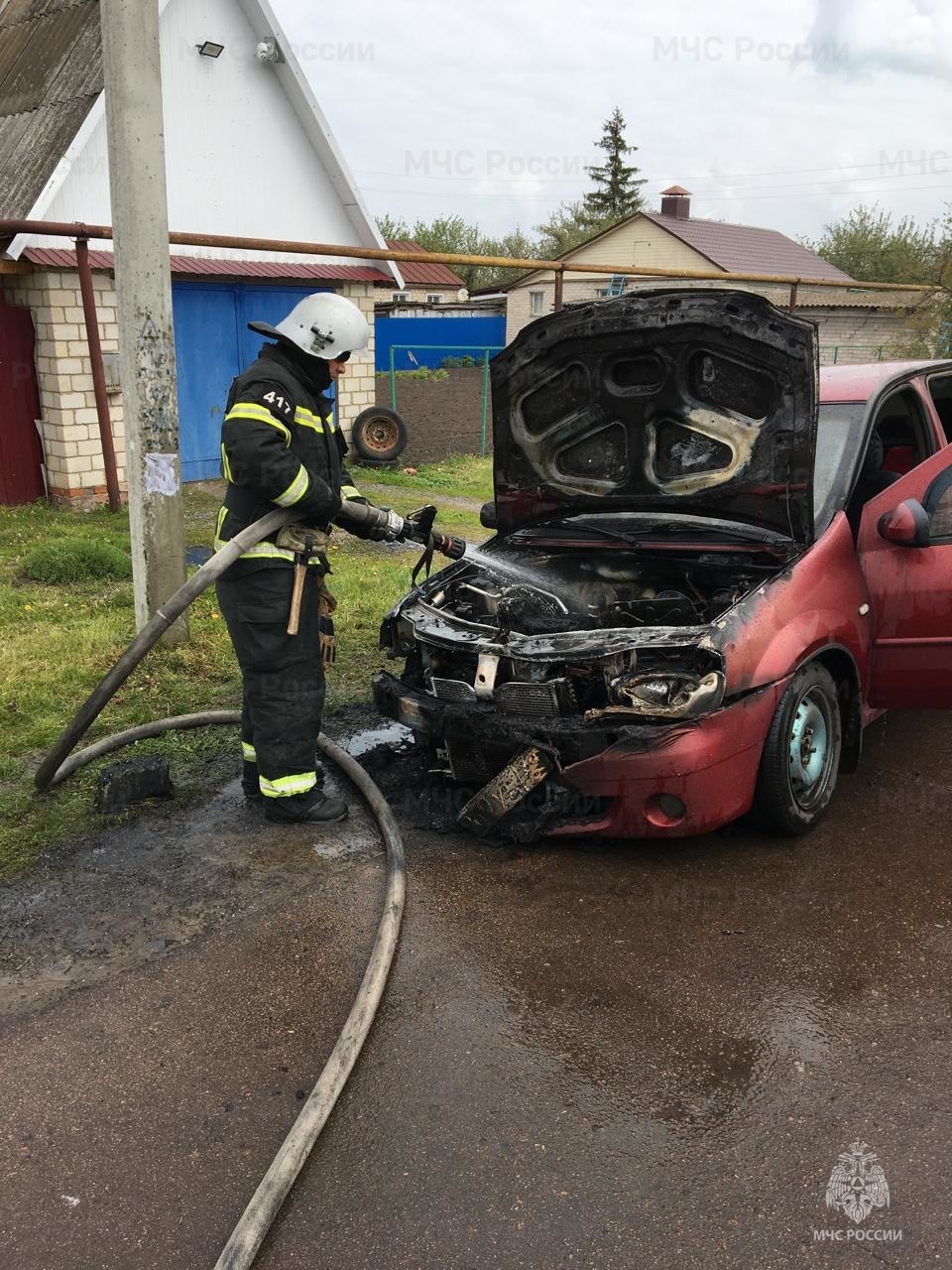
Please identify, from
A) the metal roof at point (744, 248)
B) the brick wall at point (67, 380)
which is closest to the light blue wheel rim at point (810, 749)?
the brick wall at point (67, 380)

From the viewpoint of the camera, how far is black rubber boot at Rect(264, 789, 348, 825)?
166 inches

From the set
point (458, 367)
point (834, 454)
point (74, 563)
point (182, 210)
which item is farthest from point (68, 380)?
point (458, 367)

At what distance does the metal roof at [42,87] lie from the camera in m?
10.3

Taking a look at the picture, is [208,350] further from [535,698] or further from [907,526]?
[907,526]

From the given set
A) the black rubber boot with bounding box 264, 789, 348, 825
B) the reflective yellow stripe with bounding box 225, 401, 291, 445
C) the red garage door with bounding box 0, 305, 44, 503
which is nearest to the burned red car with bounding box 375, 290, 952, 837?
the black rubber boot with bounding box 264, 789, 348, 825

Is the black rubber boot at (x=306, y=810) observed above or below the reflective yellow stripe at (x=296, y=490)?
below

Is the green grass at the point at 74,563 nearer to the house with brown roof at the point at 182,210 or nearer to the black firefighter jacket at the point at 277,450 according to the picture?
the house with brown roof at the point at 182,210

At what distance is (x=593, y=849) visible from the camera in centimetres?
400

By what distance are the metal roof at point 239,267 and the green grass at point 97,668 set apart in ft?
8.77

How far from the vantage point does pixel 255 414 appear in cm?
380

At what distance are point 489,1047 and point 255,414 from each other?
7.68 feet

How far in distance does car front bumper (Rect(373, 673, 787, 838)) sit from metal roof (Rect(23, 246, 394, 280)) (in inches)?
309

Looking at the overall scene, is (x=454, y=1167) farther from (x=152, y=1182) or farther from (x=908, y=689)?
(x=908, y=689)

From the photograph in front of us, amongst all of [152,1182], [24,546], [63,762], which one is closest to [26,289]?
[24,546]
